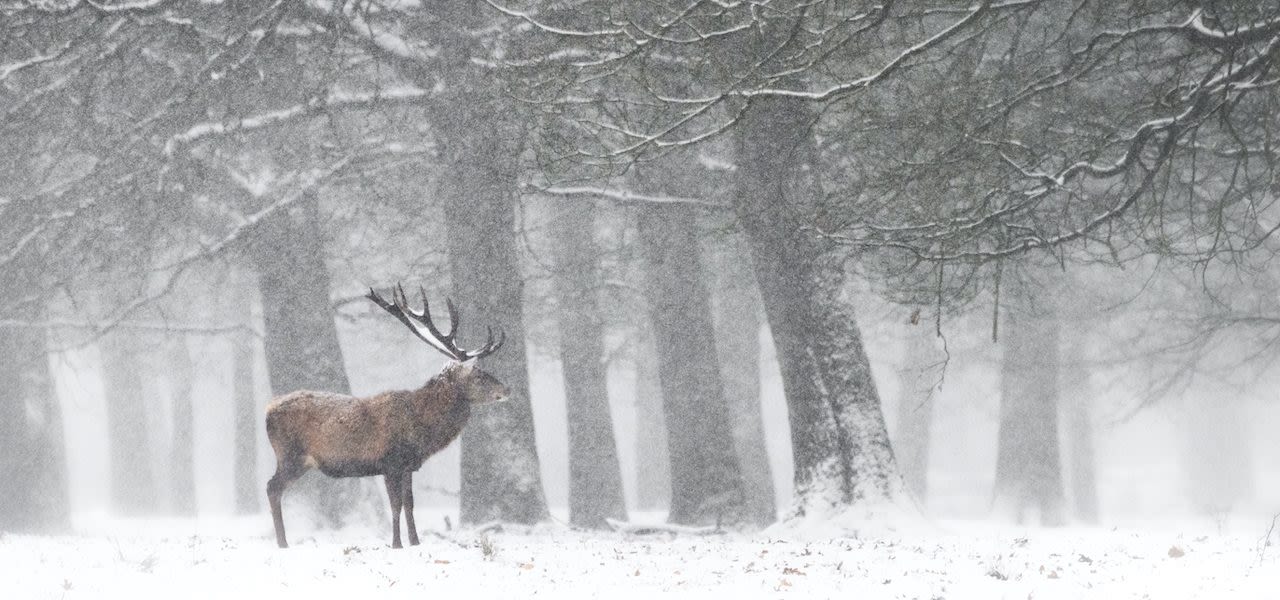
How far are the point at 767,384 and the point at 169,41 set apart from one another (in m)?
31.3

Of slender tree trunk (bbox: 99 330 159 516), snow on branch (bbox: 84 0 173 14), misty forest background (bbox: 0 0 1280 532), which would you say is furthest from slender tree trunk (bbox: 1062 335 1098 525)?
slender tree trunk (bbox: 99 330 159 516)

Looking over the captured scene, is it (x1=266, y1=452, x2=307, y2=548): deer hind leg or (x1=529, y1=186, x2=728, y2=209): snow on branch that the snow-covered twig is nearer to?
(x1=529, y1=186, x2=728, y2=209): snow on branch

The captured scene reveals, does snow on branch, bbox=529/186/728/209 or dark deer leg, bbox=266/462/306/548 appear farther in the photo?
snow on branch, bbox=529/186/728/209

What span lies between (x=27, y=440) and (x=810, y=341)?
12.7m

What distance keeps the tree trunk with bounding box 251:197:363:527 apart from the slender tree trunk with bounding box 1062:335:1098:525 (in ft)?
49.9

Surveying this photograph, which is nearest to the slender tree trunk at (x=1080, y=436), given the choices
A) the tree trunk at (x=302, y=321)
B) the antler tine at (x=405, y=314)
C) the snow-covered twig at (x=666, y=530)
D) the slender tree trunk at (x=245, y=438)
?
the snow-covered twig at (x=666, y=530)

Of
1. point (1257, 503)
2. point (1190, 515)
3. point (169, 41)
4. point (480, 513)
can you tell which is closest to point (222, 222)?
point (169, 41)

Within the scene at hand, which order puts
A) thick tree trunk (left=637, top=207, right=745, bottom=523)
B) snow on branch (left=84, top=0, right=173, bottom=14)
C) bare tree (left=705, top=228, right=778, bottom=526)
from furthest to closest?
1. bare tree (left=705, top=228, right=778, bottom=526)
2. thick tree trunk (left=637, top=207, right=745, bottom=523)
3. snow on branch (left=84, top=0, right=173, bottom=14)

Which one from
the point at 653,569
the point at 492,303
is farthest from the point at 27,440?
the point at 653,569

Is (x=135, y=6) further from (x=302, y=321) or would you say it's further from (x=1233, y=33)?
(x=1233, y=33)

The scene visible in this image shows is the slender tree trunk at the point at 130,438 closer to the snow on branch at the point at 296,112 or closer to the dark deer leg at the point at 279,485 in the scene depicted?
the snow on branch at the point at 296,112

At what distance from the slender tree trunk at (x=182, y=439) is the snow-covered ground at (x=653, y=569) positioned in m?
17.8

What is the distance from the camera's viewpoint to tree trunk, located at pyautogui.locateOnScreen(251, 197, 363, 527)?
13.7 meters

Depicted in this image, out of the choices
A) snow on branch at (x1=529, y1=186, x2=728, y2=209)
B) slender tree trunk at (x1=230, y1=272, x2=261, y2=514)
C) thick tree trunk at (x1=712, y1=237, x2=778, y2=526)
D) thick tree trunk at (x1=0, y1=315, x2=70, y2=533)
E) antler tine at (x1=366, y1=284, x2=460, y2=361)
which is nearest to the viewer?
antler tine at (x1=366, y1=284, x2=460, y2=361)
